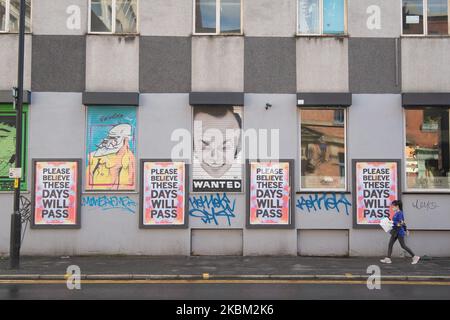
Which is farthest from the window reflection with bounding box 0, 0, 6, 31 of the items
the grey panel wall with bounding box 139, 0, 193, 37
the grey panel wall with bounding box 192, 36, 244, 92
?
the grey panel wall with bounding box 192, 36, 244, 92

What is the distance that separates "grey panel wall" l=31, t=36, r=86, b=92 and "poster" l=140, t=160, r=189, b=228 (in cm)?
298

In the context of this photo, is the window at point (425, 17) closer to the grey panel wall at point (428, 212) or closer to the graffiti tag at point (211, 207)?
the grey panel wall at point (428, 212)

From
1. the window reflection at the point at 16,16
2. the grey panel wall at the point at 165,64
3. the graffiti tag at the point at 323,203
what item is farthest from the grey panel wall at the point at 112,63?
the graffiti tag at the point at 323,203

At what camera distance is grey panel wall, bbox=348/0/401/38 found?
14266 millimetres

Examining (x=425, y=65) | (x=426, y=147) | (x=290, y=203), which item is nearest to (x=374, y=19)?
(x=425, y=65)

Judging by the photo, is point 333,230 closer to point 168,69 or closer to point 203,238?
point 203,238

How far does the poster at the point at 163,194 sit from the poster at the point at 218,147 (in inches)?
19.7

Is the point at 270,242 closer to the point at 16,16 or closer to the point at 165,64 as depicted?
the point at 165,64

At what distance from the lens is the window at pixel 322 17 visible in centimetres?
1445

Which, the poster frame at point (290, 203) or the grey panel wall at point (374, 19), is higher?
the grey panel wall at point (374, 19)

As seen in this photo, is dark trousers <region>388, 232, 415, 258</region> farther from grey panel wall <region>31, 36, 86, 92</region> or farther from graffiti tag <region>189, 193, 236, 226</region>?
grey panel wall <region>31, 36, 86, 92</region>

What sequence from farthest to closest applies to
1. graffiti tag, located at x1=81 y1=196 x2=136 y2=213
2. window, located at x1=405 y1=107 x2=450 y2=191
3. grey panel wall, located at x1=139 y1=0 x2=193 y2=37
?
window, located at x1=405 y1=107 x2=450 y2=191
grey panel wall, located at x1=139 y1=0 x2=193 y2=37
graffiti tag, located at x1=81 y1=196 x2=136 y2=213

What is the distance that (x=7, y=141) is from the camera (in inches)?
554

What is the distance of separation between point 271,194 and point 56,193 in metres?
5.88
